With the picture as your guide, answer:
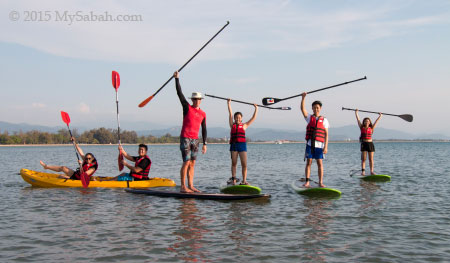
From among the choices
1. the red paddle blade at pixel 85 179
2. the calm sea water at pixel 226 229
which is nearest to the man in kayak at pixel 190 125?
the calm sea water at pixel 226 229

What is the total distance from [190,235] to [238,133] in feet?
15.7

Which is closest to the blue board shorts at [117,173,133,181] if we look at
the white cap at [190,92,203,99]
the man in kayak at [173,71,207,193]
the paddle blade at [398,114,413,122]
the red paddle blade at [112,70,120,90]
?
the red paddle blade at [112,70,120,90]

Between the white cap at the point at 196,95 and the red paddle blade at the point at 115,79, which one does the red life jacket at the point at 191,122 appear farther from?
the red paddle blade at the point at 115,79

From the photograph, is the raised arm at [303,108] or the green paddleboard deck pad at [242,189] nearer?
the raised arm at [303,108]

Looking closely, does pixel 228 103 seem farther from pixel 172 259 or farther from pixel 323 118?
pixel 172 259

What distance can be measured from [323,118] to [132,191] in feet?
19.5

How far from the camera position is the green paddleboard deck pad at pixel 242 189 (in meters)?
10.3

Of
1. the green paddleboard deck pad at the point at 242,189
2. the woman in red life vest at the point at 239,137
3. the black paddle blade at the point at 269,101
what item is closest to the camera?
the green paddleboard deck pad at the point at 242,189

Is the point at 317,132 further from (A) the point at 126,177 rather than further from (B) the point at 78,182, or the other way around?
(B) the point at 78,182

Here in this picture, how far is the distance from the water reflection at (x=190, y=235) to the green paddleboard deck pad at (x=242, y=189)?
1.70 m

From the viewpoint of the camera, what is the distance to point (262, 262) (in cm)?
518

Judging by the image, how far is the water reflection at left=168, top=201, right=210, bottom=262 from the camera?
550 cm

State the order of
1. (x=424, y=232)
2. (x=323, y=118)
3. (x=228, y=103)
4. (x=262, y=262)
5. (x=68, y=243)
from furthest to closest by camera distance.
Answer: (x=228, y=103) < (x=323, y=118) < (x=424, y=232) < (x=68, y=243) < (x=262, y=262)

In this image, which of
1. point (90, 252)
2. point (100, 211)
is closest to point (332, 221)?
point (90, 252)
